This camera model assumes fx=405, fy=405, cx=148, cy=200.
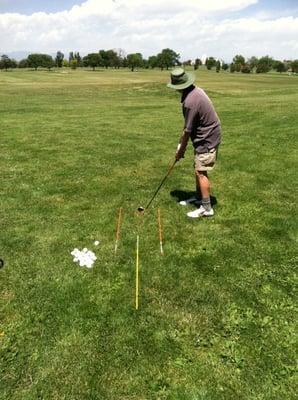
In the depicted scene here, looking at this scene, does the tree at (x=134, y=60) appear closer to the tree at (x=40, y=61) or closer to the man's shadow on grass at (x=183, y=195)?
the tree at (x=40, y=61)

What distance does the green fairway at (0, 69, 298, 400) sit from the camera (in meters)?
5.43

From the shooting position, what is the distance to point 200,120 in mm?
9031

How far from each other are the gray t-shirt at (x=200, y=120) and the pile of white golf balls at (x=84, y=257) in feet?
11.1

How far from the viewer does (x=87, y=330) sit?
6.18 metres

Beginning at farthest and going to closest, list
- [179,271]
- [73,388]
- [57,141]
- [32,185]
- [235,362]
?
1. [57,141]
2. [32,185]
3. [179,271]
4. [235,362]
5. [73,388]

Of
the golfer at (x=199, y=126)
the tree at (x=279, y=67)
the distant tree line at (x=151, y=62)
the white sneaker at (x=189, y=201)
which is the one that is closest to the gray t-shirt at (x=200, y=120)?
the golfer at (x=199, y=126)

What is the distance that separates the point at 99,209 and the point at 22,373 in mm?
5435

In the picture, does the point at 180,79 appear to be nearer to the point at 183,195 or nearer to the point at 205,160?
the point at 205,160

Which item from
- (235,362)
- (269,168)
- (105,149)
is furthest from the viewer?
(105,149)

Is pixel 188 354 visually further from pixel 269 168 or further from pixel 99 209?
pixel 269 168

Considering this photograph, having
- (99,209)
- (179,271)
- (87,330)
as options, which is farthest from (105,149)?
(87,330)

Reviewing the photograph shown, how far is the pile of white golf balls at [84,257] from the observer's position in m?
7.88

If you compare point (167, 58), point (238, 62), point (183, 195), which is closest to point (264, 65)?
point (238, 62)

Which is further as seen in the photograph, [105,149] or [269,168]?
[105,149]
